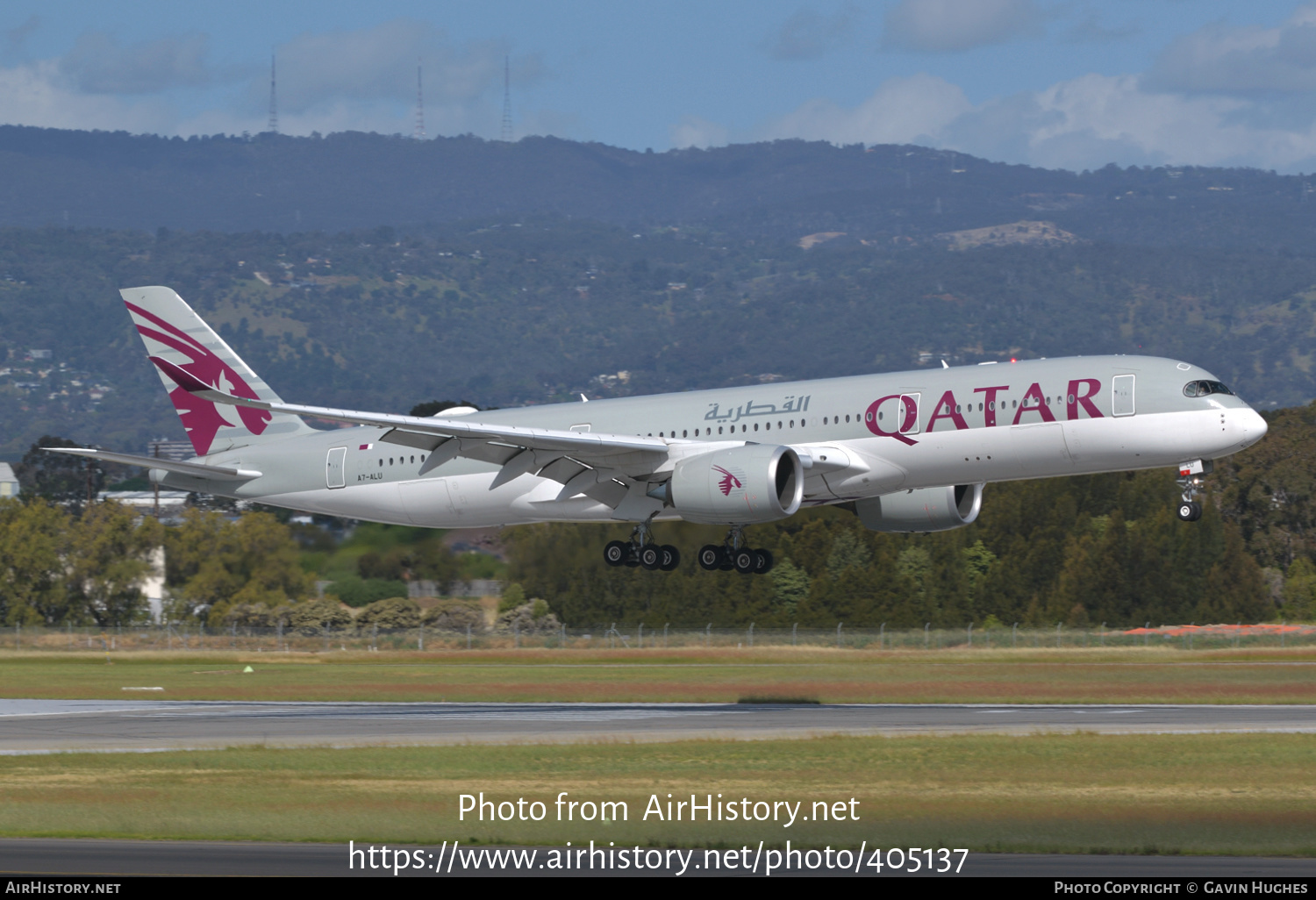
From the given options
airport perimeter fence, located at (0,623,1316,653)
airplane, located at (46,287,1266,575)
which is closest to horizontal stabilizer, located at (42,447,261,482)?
airplane, located at (46,287,1266,575)

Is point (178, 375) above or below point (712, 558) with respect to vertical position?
above

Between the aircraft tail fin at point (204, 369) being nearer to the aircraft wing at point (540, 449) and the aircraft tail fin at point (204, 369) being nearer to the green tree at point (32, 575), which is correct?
the aircraft wing at point (540, 449)

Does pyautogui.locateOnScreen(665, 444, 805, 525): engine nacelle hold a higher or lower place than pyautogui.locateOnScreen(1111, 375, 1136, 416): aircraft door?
lower

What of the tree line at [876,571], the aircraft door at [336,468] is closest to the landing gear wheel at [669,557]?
the aircraft door at [336,468]

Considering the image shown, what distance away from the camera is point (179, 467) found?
49.5 m

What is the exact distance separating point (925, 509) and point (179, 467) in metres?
21.5

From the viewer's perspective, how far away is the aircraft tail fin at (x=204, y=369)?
2095 inches

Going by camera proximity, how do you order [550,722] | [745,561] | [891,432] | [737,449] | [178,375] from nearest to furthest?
[891,432], [737,449], [550,722], [745,561], [178,375]

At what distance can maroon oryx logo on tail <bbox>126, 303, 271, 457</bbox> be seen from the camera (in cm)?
5325

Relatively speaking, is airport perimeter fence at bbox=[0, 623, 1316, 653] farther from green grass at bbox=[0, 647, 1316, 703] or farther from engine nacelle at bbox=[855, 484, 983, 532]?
engine nacelle at bbox=[855, 484, 983, 532]

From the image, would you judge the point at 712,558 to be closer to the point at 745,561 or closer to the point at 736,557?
the point at 736,557

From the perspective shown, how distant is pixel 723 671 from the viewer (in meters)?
66.5

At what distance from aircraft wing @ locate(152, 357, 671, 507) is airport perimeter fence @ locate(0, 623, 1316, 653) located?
35314 millimetres

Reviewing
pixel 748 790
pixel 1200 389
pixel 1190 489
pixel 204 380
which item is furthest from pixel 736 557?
pixel 204 380
